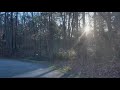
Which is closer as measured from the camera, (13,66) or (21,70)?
(21,70)

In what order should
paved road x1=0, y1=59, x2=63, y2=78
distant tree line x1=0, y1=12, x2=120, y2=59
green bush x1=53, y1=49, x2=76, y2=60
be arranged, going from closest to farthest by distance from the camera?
1. paved road x1=0, y1=59, x2=63, y2=78
2. distant tree line x1=0, y1=12, x2=120, y2=59
3. green bush x1=53, y1=49, x2=76, y2=60

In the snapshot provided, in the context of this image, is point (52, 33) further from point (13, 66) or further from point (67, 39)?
point (13, 66)

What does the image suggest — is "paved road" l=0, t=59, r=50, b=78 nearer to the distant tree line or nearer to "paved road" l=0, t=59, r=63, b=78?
"paved road" l=0, t=59, r=63, b=78

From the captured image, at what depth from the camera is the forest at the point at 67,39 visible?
493 cm

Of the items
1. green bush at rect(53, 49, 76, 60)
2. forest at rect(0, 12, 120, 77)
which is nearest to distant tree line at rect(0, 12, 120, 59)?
forest at rect(0, 12, 120, 77)

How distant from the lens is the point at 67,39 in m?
5.86

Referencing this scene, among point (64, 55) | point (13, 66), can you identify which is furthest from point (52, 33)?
point (13, 66)

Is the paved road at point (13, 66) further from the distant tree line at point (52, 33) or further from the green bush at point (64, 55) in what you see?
the green bush at point (64, 55)

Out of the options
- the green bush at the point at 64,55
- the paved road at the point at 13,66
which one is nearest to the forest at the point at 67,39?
the green bush at the point at 64,55

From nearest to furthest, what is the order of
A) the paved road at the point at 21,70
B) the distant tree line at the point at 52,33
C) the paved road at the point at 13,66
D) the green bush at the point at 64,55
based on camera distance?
the paved road at the point at 21,70, the paved road at the point at 13,66, the distant tree line at the point at 52,33, the green bush at the point at 64,55

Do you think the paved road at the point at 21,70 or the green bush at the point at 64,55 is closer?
the paved road at the point at 21,70

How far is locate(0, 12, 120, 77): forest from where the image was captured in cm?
493
